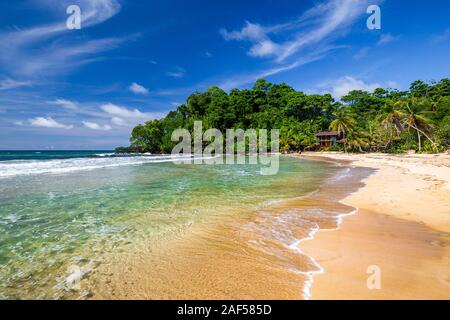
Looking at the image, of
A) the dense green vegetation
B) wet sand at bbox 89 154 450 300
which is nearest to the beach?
wet sand at bbox 89 154 450 300

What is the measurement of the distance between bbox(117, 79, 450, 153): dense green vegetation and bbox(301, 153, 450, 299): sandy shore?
4420cm

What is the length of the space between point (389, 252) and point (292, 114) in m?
78.4

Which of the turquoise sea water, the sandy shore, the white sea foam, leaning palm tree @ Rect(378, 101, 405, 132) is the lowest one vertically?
the turquoise sea water

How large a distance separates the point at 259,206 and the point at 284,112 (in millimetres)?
73762

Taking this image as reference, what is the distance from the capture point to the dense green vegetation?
1932 inches

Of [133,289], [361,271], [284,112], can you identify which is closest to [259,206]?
[361,271]

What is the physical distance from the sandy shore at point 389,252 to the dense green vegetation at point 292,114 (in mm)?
44197

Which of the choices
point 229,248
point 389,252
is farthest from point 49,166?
point 389,252

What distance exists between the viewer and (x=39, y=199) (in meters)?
10.2

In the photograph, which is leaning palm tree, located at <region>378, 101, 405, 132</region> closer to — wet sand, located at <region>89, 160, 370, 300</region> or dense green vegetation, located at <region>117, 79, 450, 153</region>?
dense green vegetation, located at <region>117, 79, 450, 153</region>

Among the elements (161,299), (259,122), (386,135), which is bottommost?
(161,299)

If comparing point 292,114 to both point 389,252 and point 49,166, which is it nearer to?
point 49,166

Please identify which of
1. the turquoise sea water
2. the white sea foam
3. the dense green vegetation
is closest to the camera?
the turquoise sea water

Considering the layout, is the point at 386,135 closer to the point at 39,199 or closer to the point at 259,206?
the point at 259,206
